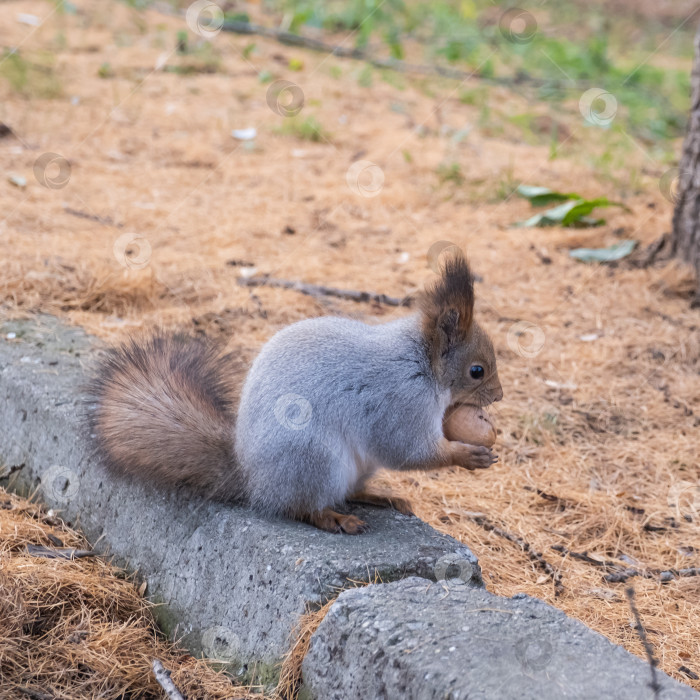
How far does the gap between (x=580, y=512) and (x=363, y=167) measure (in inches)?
132

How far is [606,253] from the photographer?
14.5ft

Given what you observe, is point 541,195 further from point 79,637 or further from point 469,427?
point 79,637

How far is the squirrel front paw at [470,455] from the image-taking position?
2.24m

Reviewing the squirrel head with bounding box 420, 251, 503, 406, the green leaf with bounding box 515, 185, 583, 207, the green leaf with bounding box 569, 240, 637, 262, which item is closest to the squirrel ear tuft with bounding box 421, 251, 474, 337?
the squirrel head with bounding box 420, 251, 503, 406

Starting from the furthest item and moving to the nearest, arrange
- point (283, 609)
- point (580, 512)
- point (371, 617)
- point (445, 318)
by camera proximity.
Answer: point (580, 512), point (445, 318), point (283, 609), point (371, 617)

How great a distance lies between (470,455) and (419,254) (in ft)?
7.56

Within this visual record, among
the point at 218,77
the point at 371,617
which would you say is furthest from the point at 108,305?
the point at 218,77

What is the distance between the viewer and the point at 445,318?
7.50ft

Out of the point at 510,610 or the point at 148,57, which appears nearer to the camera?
the point at 510,610

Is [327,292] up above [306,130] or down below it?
below

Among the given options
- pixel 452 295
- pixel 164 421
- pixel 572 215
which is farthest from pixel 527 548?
pixel 572 215

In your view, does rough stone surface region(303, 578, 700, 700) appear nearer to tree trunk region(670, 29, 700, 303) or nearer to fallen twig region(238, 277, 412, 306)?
fallen twig region(238, 277, 412, 306)

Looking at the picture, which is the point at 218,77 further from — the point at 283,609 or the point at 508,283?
the point at 283,609

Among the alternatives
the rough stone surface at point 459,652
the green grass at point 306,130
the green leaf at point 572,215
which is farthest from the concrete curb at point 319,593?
the green grass at point 306,130
